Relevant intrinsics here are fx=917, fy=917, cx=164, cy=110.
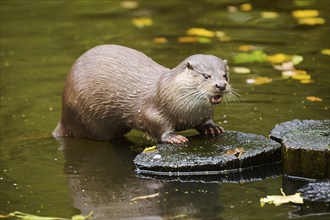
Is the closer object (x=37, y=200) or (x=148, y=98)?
(x=37, y=200)

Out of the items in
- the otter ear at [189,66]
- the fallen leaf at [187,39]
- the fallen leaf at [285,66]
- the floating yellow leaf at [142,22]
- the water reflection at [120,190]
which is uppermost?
the otter ear at [189,66]

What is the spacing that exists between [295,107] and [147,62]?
1.54 meters

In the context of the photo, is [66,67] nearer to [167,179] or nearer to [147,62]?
[147,62]

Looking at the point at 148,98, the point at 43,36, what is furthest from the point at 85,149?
the point at 43,36

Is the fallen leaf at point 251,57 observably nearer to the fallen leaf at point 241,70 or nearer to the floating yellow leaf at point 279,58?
the floating yellow leaf at point 279,58

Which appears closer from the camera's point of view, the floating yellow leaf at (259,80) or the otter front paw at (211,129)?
the otter front paw at (211,129)

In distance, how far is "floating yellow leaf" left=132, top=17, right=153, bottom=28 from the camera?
477 inches

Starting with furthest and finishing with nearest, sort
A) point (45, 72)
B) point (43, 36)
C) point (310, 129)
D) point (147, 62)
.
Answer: point (43, 36), point (45, 72), point (147, 62), point (310, 129)

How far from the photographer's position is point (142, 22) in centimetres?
1227

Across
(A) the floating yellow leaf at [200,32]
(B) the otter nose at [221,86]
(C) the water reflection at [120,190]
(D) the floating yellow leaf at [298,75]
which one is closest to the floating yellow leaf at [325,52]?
(D) the floating yellow leaf at [298,75]

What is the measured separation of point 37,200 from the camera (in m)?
6.66

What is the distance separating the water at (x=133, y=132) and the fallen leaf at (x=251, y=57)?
20 centimetres

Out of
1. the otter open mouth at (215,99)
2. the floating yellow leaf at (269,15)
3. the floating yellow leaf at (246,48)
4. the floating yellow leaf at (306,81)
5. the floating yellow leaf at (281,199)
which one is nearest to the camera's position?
the floating yellow leaf at (281,199)

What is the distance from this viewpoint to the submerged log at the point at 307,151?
21.7ft
